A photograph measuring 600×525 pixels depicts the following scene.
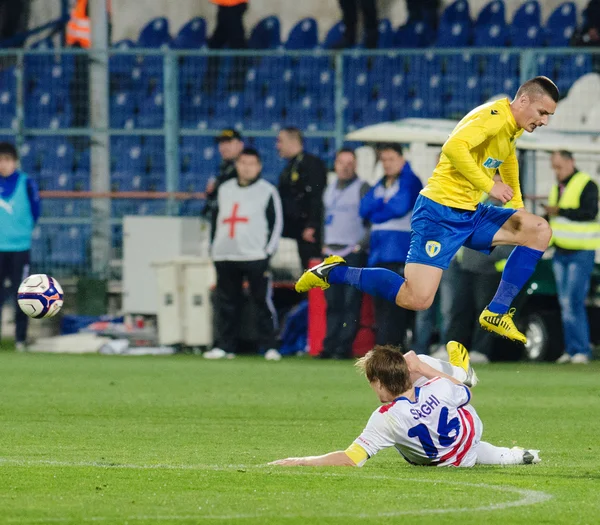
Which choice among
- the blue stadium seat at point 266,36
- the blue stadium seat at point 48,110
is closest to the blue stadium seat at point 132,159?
the blue stadium seat at point 48,110

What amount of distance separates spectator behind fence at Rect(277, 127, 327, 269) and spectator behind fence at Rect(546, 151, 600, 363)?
8.96 ft

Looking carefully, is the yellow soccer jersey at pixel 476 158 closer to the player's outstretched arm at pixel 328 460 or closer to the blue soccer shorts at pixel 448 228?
the blue soccer shorts at pixel 448 228

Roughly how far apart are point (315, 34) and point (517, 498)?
1999cm

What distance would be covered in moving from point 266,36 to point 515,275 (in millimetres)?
15981

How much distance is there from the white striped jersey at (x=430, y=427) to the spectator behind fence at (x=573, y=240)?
27.6ft

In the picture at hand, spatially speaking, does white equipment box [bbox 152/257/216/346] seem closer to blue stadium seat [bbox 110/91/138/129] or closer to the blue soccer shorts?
blue stadium seat [bbox 110/91/138/129]

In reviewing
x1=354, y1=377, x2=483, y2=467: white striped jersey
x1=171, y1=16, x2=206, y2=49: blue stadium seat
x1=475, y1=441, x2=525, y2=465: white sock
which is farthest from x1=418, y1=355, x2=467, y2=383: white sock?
x1=171, y1=16, x2=206, y2=49: blue stadium seat

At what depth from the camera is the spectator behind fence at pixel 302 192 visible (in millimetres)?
17125

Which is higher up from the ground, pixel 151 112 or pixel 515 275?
pixel 151 112

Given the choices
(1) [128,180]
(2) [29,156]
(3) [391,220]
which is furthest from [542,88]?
(2) [29,156]

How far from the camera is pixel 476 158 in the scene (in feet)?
33.4

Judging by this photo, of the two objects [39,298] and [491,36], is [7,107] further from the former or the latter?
[39,298]

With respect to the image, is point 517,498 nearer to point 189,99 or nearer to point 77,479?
point 77,479

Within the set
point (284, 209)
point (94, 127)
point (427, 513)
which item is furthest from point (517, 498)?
point (94, 127)
